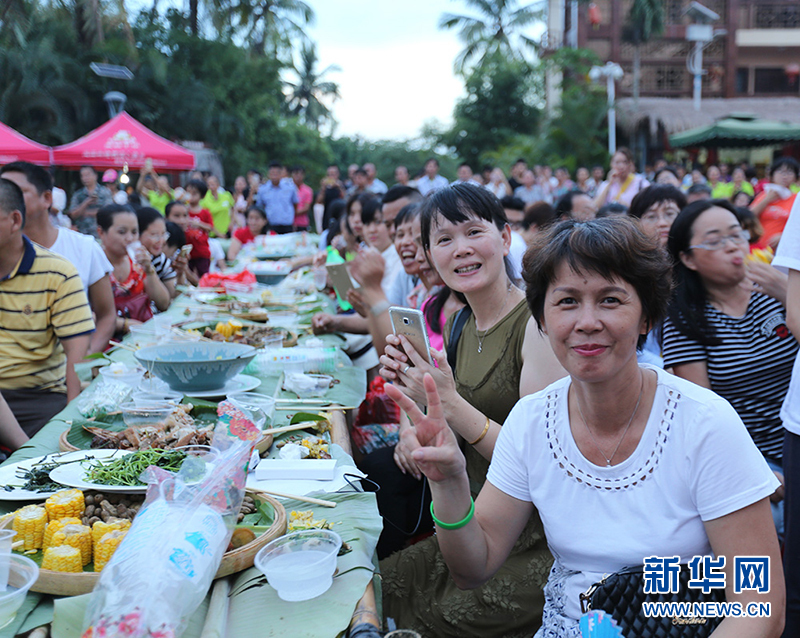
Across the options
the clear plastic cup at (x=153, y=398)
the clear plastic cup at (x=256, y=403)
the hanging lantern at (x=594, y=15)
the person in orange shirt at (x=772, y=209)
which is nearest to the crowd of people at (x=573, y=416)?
the clear plastic cup at (x=256, y=403)

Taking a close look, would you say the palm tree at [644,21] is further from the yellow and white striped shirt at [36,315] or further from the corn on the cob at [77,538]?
the corn on the cob at [77,538]

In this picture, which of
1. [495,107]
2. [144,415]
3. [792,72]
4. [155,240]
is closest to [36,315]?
[144,415]

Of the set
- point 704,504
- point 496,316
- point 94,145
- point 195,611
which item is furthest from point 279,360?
point 94,145

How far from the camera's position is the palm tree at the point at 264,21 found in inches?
888

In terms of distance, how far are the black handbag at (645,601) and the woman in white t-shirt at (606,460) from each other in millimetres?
57

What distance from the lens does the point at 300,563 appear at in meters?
1.53

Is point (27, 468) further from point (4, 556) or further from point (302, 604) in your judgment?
point (302, 604)

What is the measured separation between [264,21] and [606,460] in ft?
86.3

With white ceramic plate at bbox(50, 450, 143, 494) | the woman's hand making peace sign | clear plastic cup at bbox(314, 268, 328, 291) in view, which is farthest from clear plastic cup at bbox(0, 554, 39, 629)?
clear plastic cup at bbox(314, 268, 328, 291)

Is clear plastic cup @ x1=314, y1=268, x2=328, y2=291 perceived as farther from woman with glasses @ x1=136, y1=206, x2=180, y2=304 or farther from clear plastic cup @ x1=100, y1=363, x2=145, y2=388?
clear plastic cup @ x1=100, y1=363, x2=145, y2=388

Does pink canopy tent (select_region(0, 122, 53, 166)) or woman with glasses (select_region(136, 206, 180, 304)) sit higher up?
pink canopy tent (select_region(0, 122, 53, 166))

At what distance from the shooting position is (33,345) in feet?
11.7

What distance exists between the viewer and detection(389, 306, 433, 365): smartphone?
178 cm

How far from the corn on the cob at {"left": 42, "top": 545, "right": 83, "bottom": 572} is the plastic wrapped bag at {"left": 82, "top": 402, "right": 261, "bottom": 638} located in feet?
0.63
